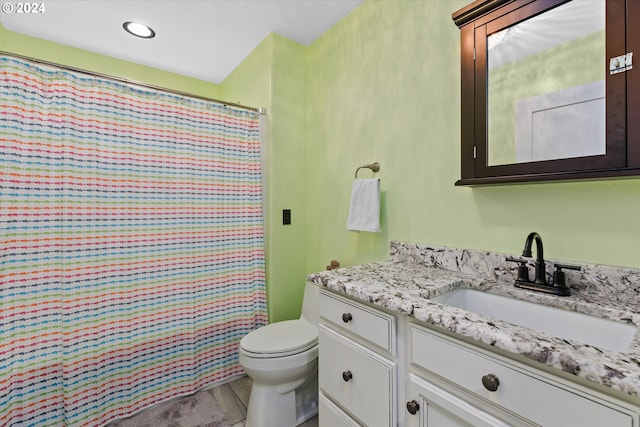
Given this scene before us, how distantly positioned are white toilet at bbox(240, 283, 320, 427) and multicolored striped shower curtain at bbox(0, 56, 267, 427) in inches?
21.4

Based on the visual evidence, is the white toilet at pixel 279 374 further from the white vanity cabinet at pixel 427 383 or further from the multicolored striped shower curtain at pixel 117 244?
the multicolored striped shower curtain at pixel 117 244

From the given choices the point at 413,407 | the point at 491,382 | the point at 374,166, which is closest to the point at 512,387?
the point at 491,382

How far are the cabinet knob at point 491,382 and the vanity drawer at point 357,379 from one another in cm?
30

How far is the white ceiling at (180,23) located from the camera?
5.90 feet

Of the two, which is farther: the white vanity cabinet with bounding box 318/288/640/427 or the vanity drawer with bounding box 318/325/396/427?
the vanity drawer with bounding box 318/325/396/427

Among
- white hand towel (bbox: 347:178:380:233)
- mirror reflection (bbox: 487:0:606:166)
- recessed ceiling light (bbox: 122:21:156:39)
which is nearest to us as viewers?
mirror reflection (bbox: 487:0:606:166)

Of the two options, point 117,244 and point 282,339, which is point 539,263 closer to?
A: point 282,339

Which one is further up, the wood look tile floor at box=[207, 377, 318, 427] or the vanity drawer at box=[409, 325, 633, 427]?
the vanity drawer at box=[409, 325, 633, 427]

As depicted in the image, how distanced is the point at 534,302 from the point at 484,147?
609 millimetres

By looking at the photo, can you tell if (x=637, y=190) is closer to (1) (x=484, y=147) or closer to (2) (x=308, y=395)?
(1) (x=484, y=147)

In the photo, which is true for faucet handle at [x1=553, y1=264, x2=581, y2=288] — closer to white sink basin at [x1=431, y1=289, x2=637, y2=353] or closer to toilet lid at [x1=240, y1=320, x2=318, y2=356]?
white sink basin at [x1=431, y1=289, x2=637, y2=353]

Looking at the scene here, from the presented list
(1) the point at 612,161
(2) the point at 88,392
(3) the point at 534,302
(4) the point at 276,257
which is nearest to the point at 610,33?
(1) the point at 612,161

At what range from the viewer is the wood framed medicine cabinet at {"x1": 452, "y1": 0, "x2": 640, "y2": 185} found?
33.4 inches

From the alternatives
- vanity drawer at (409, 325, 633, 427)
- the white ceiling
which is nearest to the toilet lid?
vanity drawer at (409, 325, 633, 427)
